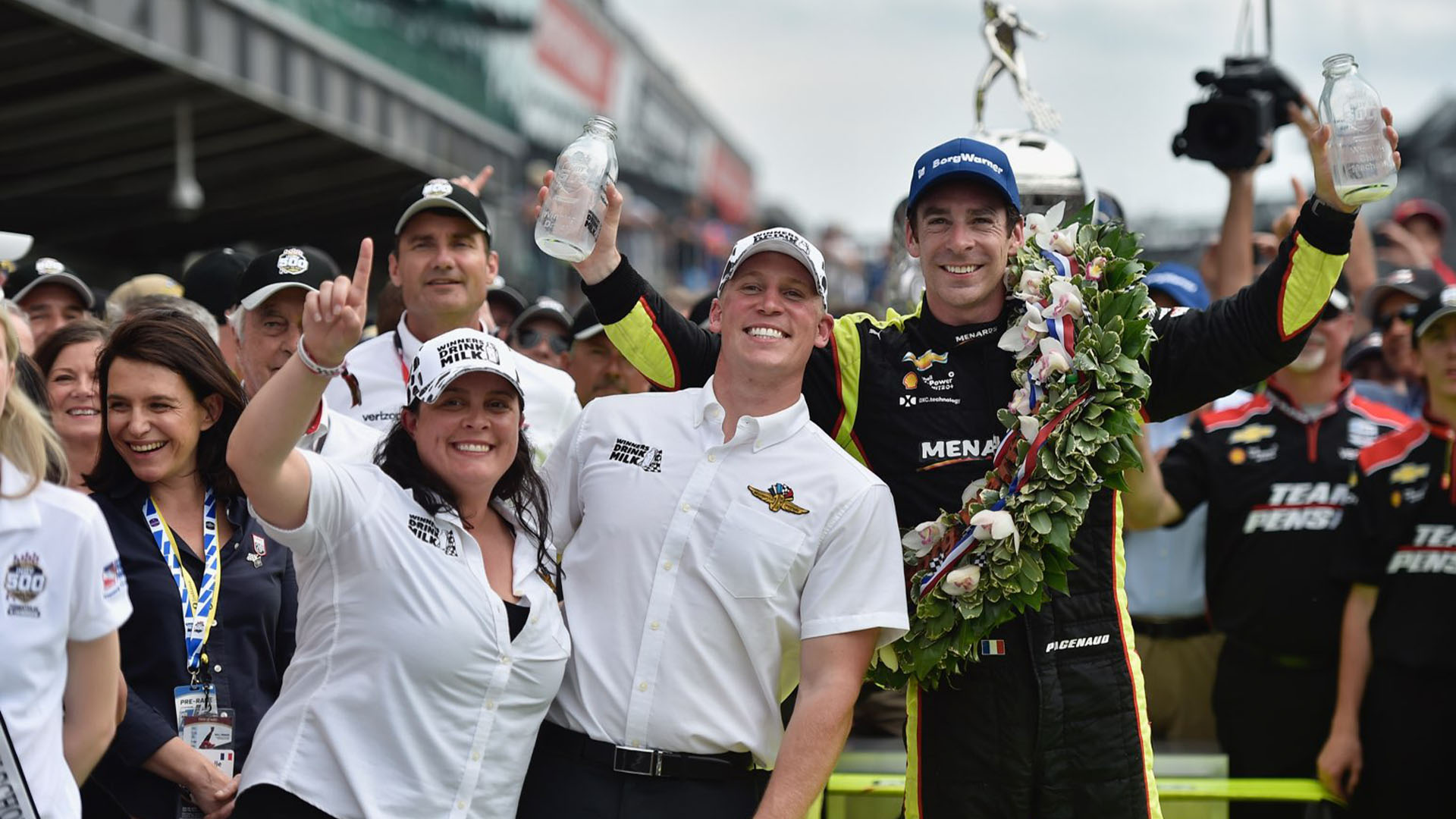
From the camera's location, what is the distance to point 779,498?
12.5 ft

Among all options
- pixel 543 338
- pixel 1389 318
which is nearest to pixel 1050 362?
pixel 543 338

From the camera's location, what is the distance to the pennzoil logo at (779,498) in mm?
3801

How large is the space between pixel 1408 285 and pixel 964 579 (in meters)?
5.22

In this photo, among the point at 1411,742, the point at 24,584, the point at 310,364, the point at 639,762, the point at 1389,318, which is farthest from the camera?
the point at 1389,318

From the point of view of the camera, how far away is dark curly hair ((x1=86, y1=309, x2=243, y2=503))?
13.8 ft

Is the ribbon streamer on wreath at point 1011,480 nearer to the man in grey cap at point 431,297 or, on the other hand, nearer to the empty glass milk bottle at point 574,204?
the empty glass milk bottle at point 574,204

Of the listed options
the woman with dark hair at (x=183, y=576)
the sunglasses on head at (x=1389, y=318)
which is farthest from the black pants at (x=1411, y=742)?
the woman with dark hair at (x=183, y=576)

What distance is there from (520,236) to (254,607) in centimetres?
1540

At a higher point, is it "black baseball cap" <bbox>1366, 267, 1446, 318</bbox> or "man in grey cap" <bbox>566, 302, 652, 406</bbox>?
"black baseball cap" <bbox>1366, 267, 1446, 318</bbox>

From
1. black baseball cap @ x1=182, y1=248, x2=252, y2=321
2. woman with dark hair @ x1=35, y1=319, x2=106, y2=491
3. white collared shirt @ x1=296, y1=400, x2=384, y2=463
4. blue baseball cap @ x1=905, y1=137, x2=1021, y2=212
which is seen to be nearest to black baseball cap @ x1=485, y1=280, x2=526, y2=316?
black baseball cap @ x1=182, y1=248, x2=252, y2=321

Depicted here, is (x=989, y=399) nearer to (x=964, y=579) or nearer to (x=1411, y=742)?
(x=964, y=579)

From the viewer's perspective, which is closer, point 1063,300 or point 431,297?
point 1063,300

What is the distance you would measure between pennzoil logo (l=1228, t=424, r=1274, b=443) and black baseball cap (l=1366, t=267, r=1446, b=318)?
73.6 inches

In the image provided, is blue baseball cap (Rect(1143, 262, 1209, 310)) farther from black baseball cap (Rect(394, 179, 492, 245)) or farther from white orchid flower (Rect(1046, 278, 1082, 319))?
black baseball cap (Rect(394, 179, 492, 245))
